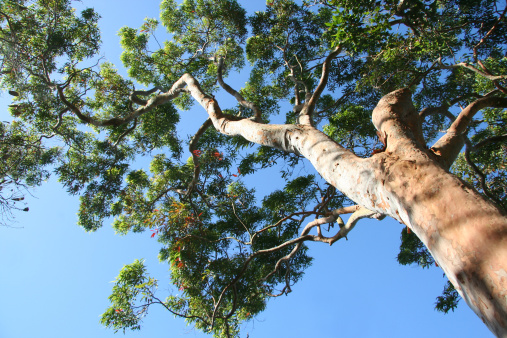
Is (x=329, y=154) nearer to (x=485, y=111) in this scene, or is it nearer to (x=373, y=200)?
(x=373, y=200)

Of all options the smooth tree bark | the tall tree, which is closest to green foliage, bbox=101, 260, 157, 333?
the tall tree

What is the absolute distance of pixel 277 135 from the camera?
11.7 feet

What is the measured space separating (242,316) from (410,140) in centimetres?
661

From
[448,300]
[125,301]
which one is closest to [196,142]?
[125,301]

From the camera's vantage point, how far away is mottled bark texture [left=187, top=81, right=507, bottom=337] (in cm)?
130

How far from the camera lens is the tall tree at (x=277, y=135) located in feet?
6.50

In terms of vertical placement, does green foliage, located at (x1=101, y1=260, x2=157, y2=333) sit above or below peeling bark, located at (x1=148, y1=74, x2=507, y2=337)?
above

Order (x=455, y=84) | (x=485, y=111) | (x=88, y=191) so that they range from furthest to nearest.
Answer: (x=88, y=191) → (x=455, y=84) → (x=485, y=111)

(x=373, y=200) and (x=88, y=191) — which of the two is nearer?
(x=373, y=200)

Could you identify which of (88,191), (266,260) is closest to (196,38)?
(88,191)

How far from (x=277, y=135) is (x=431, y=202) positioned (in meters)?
2.11

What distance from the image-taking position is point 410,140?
2.46 meters

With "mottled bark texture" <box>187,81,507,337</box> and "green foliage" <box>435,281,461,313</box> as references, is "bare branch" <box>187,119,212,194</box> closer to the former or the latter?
"mottled bark texture" <box>187,81,507,337</box>

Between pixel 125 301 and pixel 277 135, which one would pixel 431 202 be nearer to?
pixel 277 135
